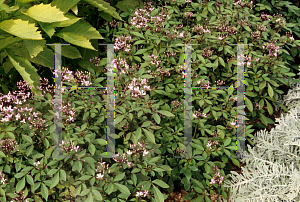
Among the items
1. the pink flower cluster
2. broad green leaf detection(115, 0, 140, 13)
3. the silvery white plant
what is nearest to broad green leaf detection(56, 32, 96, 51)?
broad green leaf detection(115, 0, 140, 13)

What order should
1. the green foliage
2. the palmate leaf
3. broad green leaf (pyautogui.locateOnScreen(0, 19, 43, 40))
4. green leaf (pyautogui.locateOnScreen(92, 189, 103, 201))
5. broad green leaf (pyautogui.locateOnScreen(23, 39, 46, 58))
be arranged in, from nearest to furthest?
green leaf (pyautogui.locateOnScreen(92, 189, 103, 201)) → the green foliage → broad green leaf (pyautogui.locateOnScreen(0, 19, 43, 40)) → broad green leaf (pyautogui.locateOnScreen(23, 39, 46, 58)) → the palmate leaf

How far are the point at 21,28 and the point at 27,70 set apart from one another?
1.04 feet

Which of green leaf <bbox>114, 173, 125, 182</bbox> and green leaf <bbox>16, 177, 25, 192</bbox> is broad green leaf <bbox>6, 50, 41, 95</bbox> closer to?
green leaf <bbox>16, 177, 25, 192</bbox>

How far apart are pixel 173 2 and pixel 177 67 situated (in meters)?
0.80

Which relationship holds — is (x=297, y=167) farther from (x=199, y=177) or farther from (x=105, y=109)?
(x=105, y=109)

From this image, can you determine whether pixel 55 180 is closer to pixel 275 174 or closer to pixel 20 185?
pixel 20 185

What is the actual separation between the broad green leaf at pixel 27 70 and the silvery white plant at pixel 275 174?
1477mm

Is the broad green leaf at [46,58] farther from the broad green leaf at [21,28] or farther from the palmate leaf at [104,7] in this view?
the palmate leaf at [104,7]

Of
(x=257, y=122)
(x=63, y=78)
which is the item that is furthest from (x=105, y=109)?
(x=257, y=122)

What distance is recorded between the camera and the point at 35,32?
5.56 ft

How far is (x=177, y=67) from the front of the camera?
1976mm

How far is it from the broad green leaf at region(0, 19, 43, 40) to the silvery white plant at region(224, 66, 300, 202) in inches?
63.5

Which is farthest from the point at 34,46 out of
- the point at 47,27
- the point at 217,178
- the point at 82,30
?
the point at 217,178

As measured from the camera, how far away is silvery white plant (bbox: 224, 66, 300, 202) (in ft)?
5.24
